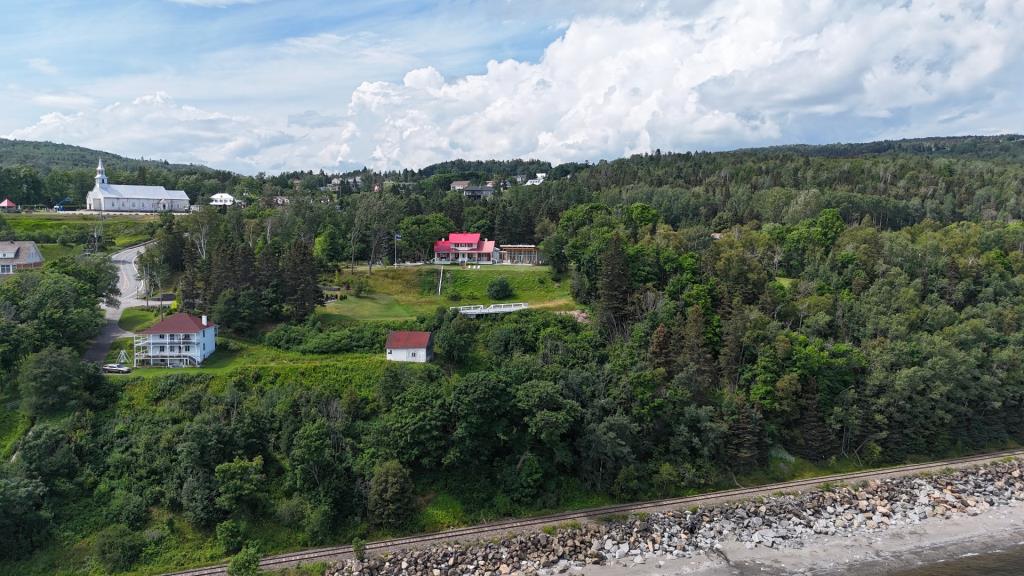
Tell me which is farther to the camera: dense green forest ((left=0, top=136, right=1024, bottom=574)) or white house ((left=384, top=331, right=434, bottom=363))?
white house ((left=384, top=331, right=434, bottom=363))

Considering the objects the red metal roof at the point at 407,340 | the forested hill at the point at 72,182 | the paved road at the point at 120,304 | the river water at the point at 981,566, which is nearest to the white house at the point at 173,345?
the paved road at the point at 120,304

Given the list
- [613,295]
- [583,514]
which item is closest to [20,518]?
[583,514]

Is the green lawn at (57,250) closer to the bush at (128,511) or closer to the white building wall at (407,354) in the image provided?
the bush at (128,511)

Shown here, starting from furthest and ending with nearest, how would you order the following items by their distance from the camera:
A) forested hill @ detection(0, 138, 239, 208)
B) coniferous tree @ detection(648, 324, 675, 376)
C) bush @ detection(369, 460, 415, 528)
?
forested hill @ detection(0, 138, 239, 208) < coniferous tree @ detection(648, 324, 675, 376) < bush @ detection(369, 460, 415, 528)

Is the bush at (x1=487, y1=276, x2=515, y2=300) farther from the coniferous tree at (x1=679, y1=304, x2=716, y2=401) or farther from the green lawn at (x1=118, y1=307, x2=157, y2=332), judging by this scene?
the green lawn at (x1=118, y1=307, x2=157, y2=332)

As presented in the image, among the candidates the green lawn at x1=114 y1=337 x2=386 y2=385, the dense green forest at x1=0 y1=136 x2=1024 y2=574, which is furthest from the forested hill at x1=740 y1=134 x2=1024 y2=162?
the green lawn at x1=114 y1=337 x2=386 y2=385

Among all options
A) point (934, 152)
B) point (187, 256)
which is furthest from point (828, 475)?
point (934, 152)
